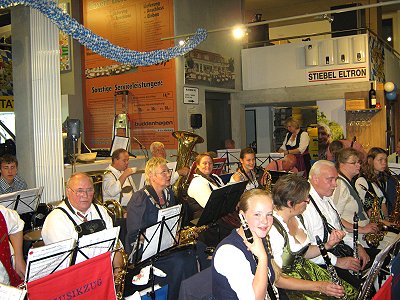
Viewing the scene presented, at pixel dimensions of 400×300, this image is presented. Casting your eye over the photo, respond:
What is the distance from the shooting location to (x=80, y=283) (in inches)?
117

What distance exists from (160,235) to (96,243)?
0.83m

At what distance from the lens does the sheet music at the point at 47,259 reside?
268 centimetres

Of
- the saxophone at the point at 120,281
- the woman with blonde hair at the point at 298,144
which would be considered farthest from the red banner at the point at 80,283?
the woman with blonde hair at the point at 298,144

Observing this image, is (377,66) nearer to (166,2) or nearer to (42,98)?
(166,2)

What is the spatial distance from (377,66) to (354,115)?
1.49 metres

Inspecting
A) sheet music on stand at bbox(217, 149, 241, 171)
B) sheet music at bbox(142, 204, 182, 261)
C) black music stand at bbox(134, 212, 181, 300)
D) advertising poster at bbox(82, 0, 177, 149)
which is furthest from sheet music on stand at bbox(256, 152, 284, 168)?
black music stand at bbox(134, 212, 181, 300)

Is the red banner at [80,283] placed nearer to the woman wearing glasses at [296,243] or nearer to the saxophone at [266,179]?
the woman wearing glasses at [296,243]

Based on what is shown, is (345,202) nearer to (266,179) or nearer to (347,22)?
(266,179)


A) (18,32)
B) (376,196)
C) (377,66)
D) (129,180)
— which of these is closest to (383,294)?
(376,196)

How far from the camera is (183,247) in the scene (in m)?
4.41

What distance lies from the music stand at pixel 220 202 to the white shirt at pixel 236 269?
6.81ft

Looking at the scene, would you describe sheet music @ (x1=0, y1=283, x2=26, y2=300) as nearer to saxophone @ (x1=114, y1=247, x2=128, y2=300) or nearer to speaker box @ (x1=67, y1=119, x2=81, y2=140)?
saxophone @ (x1=114, y1=247, x2=128, y2=300)

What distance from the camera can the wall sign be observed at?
32.6 ft

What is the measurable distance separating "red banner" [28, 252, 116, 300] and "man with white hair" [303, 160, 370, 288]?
1.68 m
